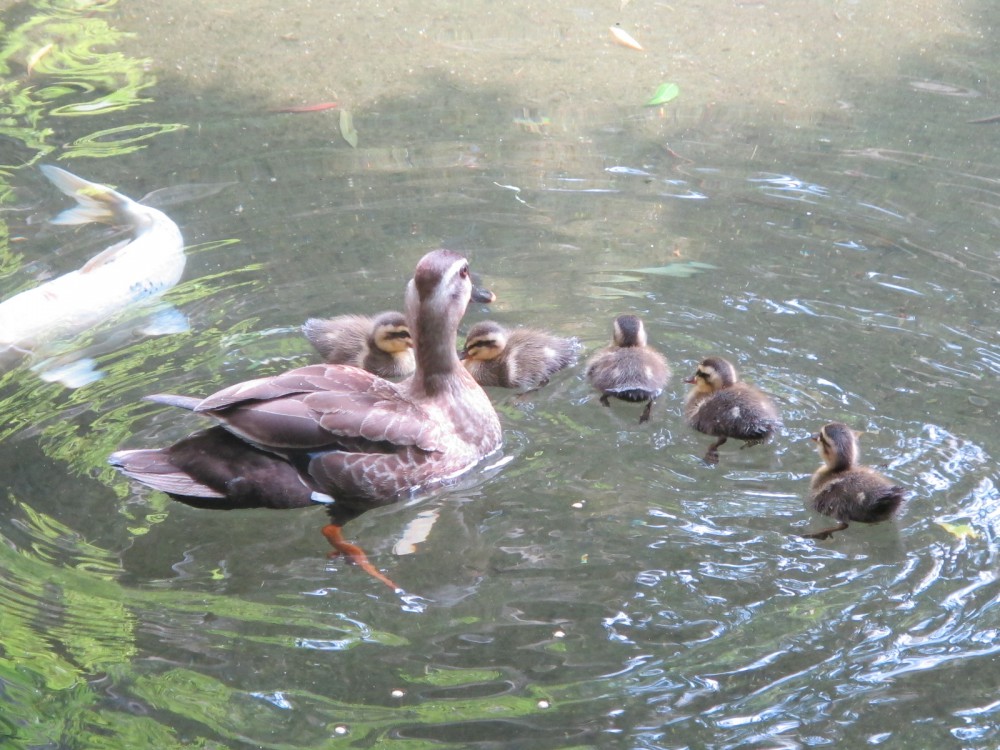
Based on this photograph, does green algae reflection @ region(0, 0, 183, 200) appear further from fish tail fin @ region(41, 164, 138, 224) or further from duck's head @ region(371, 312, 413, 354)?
duck's head @ region(371, 312, 413, 354)

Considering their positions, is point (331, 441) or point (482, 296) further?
point (482, 296)

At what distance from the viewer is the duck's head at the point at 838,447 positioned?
13.0 feet

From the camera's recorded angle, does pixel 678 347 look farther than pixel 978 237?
No

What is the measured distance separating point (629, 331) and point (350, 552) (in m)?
1.52

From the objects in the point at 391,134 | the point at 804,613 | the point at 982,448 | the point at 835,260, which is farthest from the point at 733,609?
the point at 391,134

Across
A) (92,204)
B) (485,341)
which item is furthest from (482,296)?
(92,204)

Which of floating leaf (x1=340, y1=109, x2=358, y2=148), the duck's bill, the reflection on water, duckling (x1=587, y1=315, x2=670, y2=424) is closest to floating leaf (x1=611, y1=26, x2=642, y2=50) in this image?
the reflection on water

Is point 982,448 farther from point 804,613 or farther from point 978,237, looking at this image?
point 978,237

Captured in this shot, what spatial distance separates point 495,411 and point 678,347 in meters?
0.86

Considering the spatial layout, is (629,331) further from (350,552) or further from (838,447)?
(350,552)

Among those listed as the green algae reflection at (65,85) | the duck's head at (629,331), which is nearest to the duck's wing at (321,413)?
the duck's head at (629,331)

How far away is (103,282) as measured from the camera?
528 cm

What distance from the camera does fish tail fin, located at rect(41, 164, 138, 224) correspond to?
235 inches

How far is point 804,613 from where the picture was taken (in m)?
3.50
